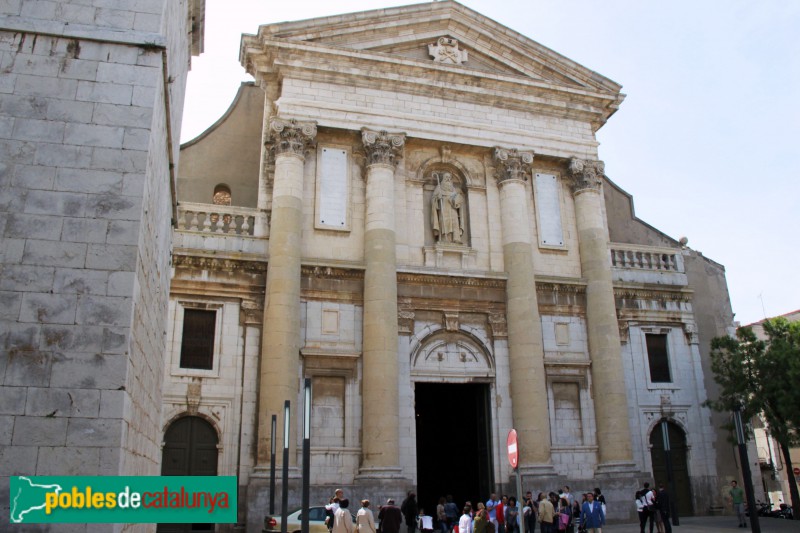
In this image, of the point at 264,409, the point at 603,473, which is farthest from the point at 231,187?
the point at 603,473

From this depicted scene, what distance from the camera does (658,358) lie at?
81.7ft

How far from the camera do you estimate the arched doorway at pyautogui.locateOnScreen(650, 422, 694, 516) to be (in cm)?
2325

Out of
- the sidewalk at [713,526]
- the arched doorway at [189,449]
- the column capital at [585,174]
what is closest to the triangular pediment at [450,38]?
the column capital at [585,174]

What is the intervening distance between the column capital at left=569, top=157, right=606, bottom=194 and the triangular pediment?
2.88 metres

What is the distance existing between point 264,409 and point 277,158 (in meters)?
7.78

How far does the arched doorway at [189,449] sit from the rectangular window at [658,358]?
15.1 metres

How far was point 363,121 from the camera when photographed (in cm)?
2281

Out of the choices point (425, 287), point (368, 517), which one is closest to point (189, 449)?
point (425, 287)

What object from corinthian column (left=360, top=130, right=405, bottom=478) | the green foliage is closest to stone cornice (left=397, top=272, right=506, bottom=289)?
corinthian column (left=360, top=130, right=405, bottom=478)

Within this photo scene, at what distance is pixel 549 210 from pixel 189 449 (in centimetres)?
1426

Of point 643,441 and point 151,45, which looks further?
point 643,441

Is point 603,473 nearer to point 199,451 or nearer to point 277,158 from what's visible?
point 199,451

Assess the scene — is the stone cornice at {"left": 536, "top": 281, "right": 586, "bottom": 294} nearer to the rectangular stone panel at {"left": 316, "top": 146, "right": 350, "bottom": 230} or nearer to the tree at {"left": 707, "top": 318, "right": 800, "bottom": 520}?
the tree at {"left": 707, "top": 318, "right": 800, "bottom": 520}

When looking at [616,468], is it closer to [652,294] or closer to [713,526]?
[713,526]
